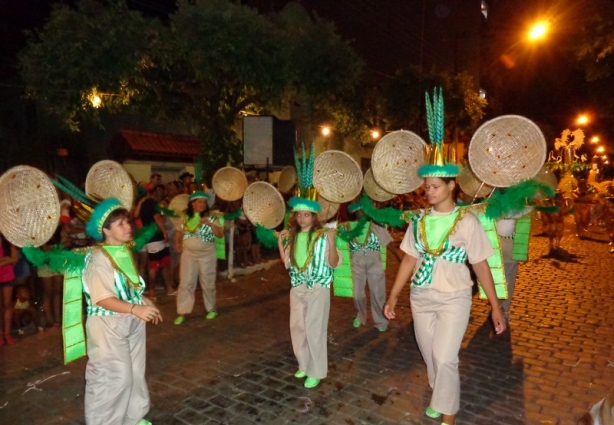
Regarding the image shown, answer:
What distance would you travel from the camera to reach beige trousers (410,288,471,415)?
136 inches

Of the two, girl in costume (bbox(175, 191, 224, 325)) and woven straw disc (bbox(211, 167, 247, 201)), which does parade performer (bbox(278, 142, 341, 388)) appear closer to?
girl in costume (bbox(175, 191, 224, 325))

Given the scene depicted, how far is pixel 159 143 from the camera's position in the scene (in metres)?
14.7

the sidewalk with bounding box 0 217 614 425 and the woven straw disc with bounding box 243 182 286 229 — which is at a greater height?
the woven straw disc with bounding box 243 182 286 229

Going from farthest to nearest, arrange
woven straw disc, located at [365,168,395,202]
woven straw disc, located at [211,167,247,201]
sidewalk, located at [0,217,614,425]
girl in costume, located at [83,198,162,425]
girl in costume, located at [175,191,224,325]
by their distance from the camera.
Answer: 1. woven straw disc, located at [211,167,247,201]
2. girl in costume, located at [175,191,224,325]
3. woven straw disc, located at [365,168,395,202]
4. sidewalk, located at [0,217,614,425]
5. girl in costume, located at [83,198,162,425]

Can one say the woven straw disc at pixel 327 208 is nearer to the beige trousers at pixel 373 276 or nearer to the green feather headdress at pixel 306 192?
the green feather headdress at pixel 306 192

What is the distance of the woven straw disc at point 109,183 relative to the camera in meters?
3.80

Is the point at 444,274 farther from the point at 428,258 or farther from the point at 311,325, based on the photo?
the point at 311,325

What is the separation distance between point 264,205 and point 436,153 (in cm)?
207

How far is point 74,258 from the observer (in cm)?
346

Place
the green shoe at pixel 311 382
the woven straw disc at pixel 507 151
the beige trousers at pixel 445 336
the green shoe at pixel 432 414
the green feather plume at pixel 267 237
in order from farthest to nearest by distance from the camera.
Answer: the green feather plume at pixel 267 237 → the green shoe at pixel 311 382 → the green shoe at pixel 432 414 → the woven straw disc at pixel 507 151 → the beige trousers at pixel 445 336

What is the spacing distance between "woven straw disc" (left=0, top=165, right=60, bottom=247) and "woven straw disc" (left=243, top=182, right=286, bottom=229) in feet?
6.83

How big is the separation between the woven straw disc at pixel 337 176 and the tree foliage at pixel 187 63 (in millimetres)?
4889

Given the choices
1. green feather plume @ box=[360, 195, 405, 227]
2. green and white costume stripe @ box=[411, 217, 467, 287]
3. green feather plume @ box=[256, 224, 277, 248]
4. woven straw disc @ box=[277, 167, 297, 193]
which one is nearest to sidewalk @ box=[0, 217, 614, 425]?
green and white costume stripe @ box=[411, 217, 467, 287]

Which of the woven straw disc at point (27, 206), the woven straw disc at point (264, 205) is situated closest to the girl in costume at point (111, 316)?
the woven straw disc at point (27, 206)
